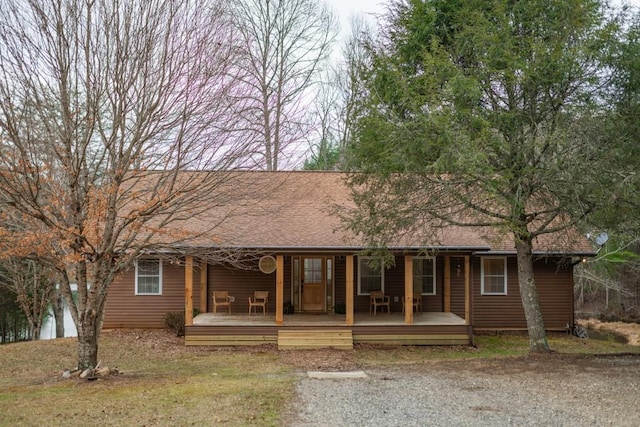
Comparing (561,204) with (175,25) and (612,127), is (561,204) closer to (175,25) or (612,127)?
(612,127)

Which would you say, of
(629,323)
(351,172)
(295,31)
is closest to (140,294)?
(351,172)

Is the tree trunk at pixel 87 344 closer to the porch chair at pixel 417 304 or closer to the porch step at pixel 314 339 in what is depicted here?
the porch step at pixel 314 339

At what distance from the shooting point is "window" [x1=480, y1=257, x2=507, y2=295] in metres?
18.0

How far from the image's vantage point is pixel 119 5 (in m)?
9.38

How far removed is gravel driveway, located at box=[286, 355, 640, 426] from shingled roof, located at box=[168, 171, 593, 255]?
3.11 metres

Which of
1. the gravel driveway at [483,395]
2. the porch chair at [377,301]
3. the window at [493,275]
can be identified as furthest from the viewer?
the window at [493,275]

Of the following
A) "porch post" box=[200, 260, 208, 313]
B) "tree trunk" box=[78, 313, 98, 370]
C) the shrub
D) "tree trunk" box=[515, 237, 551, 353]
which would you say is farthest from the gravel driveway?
"porch post" box=[200, 260, 208, 313]

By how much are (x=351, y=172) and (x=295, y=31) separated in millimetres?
15153

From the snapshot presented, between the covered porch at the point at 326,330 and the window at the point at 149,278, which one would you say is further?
the window at the point at 149,278

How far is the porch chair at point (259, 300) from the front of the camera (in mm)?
16688

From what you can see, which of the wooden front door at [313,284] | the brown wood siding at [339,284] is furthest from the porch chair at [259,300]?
the brown wood siding at [339,284]

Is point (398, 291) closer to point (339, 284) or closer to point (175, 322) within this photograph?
point (339, 284)

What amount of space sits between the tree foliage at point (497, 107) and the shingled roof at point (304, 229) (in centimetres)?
197

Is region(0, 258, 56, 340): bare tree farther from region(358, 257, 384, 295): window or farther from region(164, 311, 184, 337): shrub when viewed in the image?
region(358, 257, 384, 295): window
